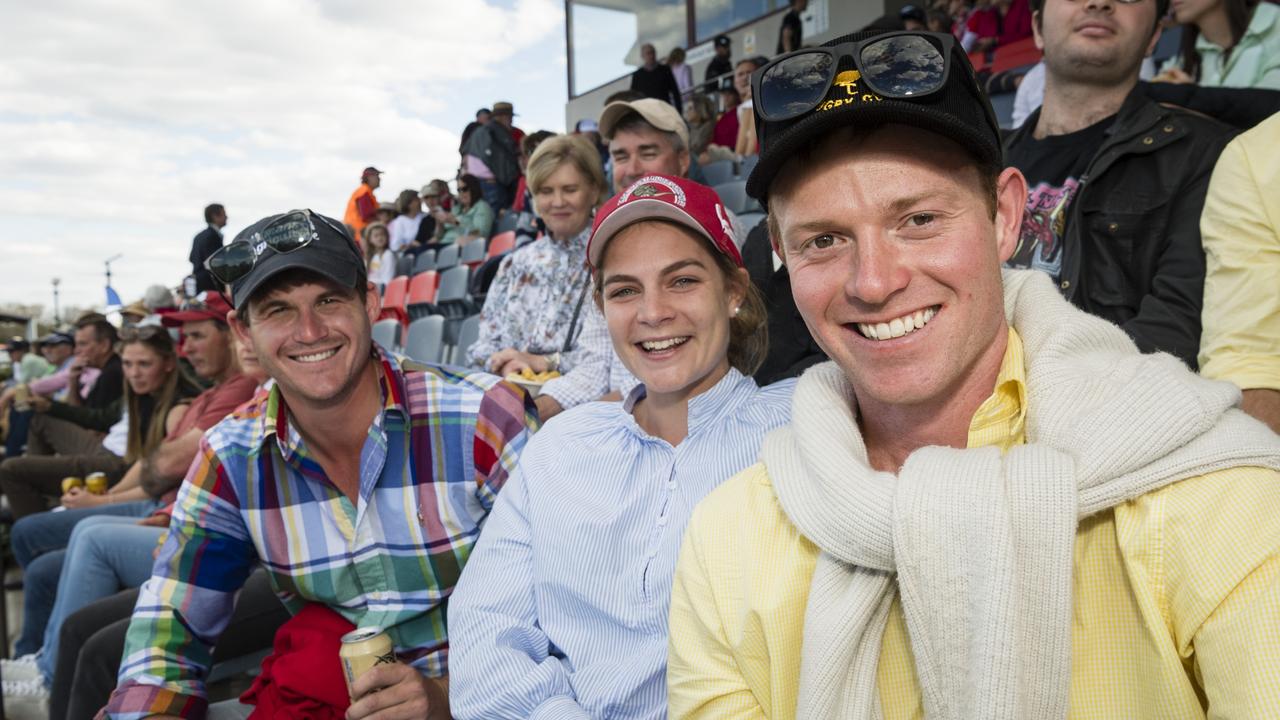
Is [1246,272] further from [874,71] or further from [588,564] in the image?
[588,564]

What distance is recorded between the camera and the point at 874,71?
3.61 feet

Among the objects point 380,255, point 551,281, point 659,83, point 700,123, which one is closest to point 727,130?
point 700,123

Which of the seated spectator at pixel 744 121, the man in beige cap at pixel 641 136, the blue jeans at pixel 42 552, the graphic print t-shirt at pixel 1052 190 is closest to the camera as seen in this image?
the graphic print t-shirt at pixel 1052 190

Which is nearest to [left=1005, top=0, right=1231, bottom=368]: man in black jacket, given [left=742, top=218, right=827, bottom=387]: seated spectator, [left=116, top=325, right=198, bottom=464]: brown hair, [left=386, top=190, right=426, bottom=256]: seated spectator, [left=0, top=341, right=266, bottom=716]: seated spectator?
[left=742, top=218, right=827, bottom=387]: seated spectator

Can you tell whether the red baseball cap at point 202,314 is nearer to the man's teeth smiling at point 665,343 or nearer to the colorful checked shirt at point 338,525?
the colorful checked shirt at point 338,525

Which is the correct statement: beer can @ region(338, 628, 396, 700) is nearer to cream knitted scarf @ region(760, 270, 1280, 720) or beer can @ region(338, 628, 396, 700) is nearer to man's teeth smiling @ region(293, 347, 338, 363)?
man's teeth smiling @ region(293, 347, 338, 363)

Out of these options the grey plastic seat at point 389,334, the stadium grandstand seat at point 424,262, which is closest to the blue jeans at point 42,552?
the grey plastic seat at point 389,334

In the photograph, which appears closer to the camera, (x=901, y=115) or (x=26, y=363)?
(x=901, y=115)

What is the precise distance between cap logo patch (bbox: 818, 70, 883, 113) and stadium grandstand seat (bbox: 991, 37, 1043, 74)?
6772 millimetres

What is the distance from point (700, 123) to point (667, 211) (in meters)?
8.11

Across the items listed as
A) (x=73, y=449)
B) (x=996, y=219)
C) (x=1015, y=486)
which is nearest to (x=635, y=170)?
(x=996, y=219)

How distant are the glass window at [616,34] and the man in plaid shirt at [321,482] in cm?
1495

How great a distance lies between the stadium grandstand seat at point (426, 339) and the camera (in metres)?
5.34

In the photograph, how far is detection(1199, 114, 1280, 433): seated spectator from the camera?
186 centimetres
